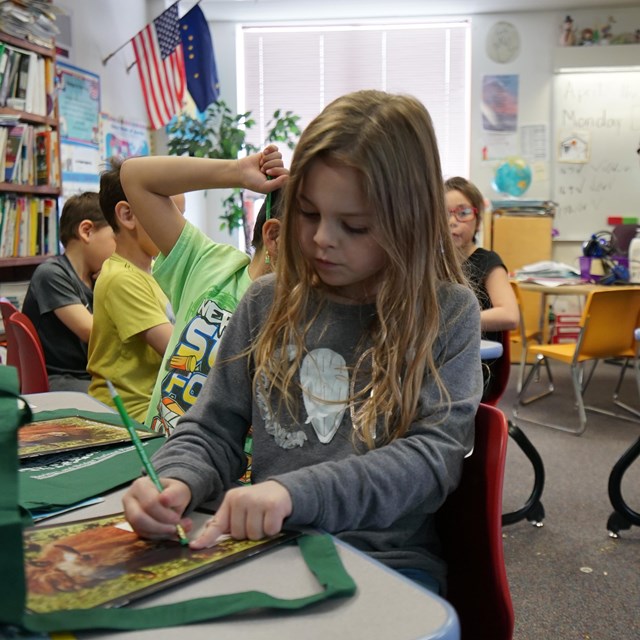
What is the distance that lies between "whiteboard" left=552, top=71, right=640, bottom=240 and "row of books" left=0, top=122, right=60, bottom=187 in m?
4.05

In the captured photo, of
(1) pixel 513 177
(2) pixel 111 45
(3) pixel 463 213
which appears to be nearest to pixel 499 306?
(3) pixel 463 213

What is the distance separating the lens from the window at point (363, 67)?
20.2 ft

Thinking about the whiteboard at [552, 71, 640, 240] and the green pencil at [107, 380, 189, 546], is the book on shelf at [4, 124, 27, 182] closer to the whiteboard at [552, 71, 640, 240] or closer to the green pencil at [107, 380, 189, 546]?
the green pencil at [107, 380, 189, 546]

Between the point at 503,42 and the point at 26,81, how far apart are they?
13.1 feet

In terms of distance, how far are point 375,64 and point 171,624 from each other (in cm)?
617

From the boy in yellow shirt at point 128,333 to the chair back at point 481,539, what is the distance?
93cm

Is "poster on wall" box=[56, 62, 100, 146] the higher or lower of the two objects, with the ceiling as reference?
lower

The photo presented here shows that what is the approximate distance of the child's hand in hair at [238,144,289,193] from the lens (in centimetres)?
123

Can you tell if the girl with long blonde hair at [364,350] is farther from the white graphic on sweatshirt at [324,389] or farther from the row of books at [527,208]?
the row of books at [527,208]

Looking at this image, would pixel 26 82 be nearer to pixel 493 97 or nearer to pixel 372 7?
pixel 372 7

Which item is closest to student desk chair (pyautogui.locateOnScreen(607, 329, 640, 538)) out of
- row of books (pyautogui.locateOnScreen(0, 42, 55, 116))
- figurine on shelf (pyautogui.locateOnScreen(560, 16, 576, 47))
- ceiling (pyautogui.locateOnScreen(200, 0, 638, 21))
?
row of books (pyautogui.locateOnScreen(0, 42, 55, 116))

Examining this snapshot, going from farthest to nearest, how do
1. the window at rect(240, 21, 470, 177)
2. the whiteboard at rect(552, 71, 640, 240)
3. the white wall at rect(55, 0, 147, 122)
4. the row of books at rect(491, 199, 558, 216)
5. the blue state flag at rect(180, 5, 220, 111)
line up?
the window at rect(240, 21, 470, 177), the whiteboard at rect(552, 71, 640, 240), the row of books at rect(491, 199, 558, 216), the blue state flag at rect(180, 5, 220, 111), the white wall at rect(55, 0, 147, 122)

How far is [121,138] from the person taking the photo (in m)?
5.04

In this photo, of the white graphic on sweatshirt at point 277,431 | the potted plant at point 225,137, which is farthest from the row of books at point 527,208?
the white graphic on sweatshirt at point 277,431
